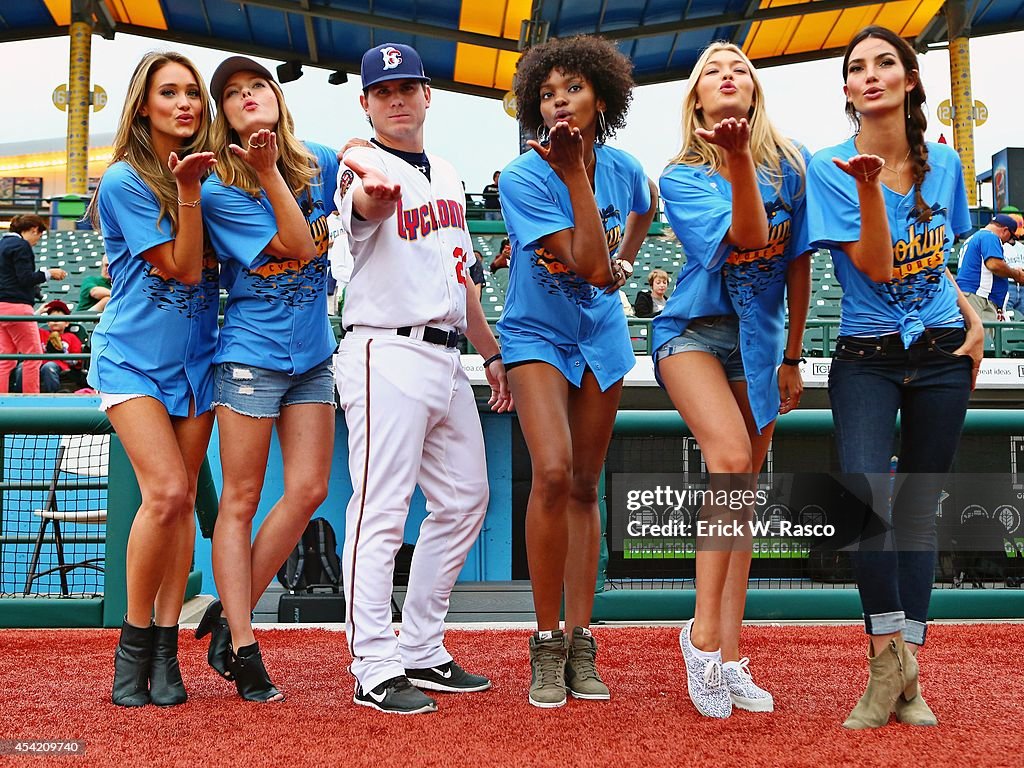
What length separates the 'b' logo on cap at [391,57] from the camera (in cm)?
285

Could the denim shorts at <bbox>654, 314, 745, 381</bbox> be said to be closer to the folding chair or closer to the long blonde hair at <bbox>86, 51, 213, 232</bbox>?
the long blonde hair at <bbox>86, 51, 213, 232</bbox>

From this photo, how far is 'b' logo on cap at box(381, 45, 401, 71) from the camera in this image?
A: 2.85 metres

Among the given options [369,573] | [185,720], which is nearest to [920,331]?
[369,573]

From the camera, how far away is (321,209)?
308 centimetres

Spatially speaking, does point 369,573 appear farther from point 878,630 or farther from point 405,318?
point 878,630

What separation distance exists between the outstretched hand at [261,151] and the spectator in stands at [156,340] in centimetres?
15

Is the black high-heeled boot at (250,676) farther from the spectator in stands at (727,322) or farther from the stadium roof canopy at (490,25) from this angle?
the stadium roof canopy at (490,25)

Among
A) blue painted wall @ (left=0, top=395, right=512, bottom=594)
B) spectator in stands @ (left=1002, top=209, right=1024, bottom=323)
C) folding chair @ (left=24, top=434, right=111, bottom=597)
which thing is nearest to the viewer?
folding chair @ (left=24, top=434, right=111, bottom=597)

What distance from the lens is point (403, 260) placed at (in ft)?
9.31

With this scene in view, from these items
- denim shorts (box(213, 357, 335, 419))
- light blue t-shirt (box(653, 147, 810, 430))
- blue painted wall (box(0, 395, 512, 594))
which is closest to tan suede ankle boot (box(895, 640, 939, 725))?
light blue t-shirt (box(653, 147, 810, 430))

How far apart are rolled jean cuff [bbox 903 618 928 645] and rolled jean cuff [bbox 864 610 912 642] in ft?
0.29

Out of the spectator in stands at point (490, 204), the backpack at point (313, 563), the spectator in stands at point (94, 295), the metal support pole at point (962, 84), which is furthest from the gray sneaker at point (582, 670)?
the metal support pole at point (962, 84)

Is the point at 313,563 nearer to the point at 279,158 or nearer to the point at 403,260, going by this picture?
the point at 279,158

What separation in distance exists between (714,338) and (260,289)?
4.37 feet
